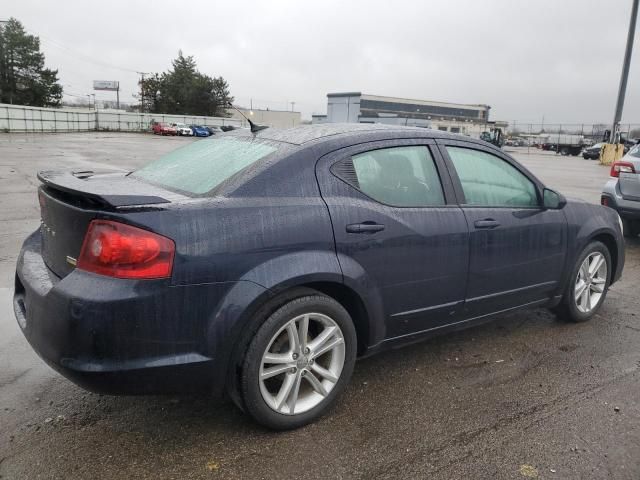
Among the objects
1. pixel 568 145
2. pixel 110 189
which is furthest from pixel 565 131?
pixel 110 189

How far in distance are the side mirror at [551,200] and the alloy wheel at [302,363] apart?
6.50 ft

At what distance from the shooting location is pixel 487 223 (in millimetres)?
3350

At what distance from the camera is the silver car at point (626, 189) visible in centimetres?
714

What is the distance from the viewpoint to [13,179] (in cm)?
1209

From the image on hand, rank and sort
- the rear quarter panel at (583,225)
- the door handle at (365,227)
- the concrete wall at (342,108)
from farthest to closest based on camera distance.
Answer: the concrete wall at (342,108)
the rear quarter panel at (583,225)
the door handle at (365,227)

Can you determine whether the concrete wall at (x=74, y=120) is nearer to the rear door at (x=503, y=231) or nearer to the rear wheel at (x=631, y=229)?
the rear wheel at (x=631, y=229)

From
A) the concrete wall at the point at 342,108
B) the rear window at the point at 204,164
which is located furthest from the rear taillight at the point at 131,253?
the concrete wall at the point at 342,108

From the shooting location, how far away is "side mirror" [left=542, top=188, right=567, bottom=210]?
149 inches

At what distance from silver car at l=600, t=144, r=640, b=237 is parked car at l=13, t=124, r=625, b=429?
419 cm

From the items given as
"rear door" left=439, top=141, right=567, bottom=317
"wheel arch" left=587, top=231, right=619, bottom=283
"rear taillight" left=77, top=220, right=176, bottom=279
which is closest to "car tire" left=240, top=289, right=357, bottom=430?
"rear taillight" left=77, top=220, right=176, bottom=279

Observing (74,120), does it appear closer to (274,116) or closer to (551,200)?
(274,116)

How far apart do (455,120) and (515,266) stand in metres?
81.0

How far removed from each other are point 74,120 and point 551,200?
53070 mm

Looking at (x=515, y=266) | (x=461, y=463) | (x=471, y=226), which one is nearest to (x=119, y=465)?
(x=461, y=463)
